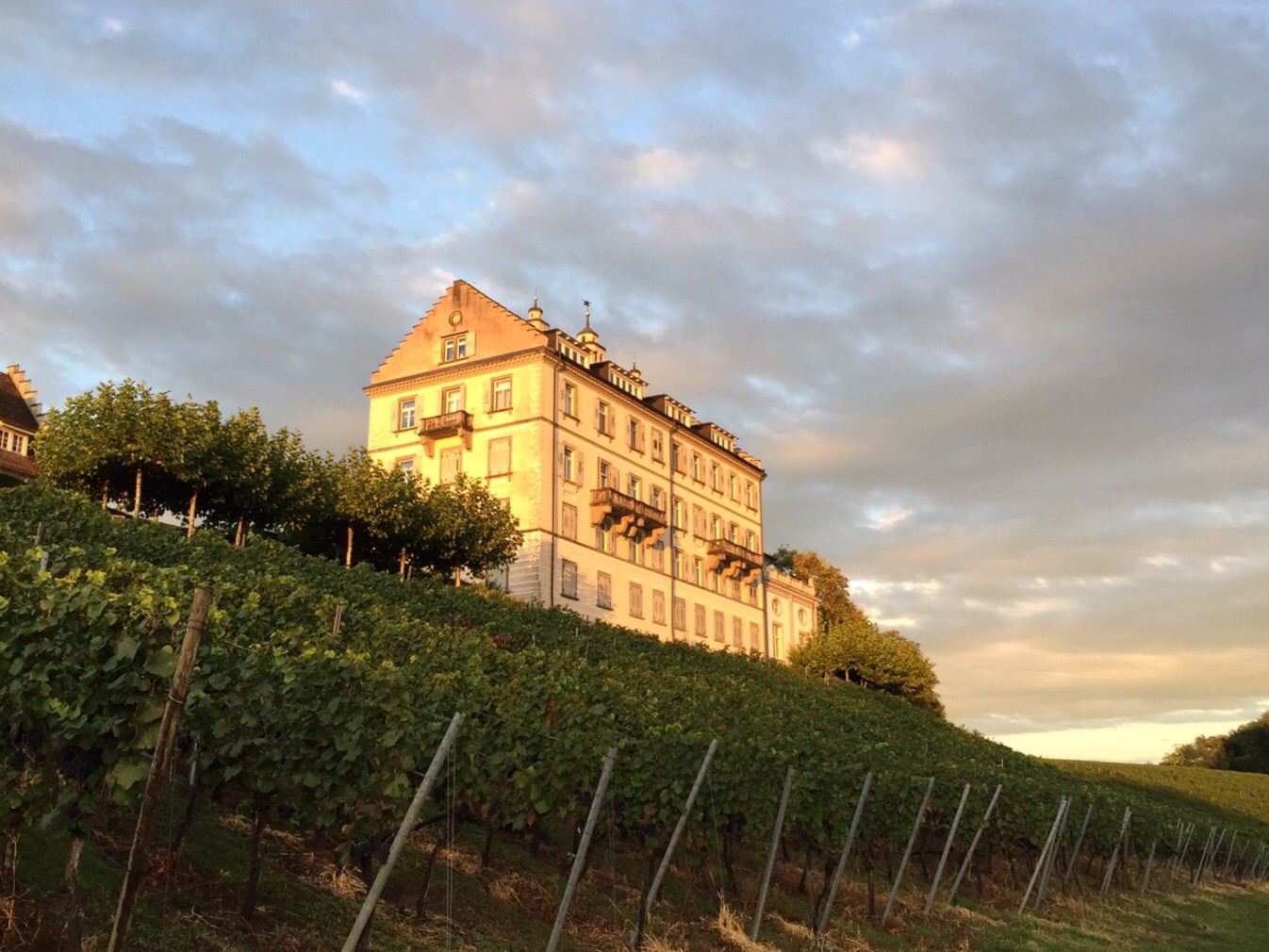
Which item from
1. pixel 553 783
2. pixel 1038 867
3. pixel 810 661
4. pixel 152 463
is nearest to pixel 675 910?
pixel 553 783

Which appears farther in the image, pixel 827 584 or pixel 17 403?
pixel 827 584

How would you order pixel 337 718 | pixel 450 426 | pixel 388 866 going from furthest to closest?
pixel 450 426 → pixel 337 718 → pixel 388 866

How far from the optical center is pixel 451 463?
6084 centimetres

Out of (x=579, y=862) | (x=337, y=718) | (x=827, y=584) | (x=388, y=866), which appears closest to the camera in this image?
(x=388, y=866)

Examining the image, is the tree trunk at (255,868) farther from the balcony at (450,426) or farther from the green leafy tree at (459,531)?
the balcony at (450,426)

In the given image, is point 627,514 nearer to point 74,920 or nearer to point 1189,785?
point 1189,785

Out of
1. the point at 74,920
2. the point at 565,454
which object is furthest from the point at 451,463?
the point at 74,920

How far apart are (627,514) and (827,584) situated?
33.1 meters

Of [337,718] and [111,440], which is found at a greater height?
[111,440]

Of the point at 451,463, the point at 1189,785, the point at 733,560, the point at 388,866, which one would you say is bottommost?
the point at 388,866

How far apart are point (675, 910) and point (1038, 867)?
1110 centimetres

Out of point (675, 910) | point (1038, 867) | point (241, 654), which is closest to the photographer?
point (241, 654)

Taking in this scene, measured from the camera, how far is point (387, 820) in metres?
11.3

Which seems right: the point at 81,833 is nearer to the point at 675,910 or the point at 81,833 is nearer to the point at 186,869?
the point at 186,869
